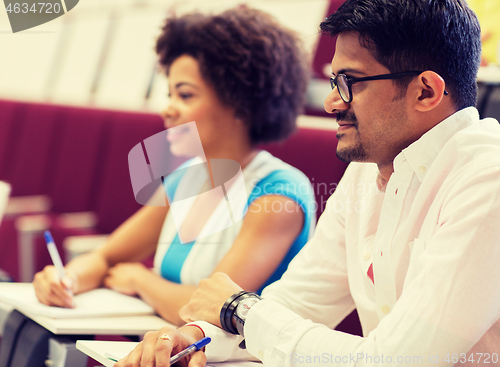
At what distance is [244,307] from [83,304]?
22.0 inches

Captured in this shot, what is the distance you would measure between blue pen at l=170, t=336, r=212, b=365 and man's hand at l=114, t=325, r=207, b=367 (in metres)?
0.01

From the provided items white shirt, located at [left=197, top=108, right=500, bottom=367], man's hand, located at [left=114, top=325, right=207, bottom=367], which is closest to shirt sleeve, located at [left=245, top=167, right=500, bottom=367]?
white shirt, located at [left=197, top=108, right=500, bottom=367]

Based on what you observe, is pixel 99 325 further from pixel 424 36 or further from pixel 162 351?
pixel 424 36

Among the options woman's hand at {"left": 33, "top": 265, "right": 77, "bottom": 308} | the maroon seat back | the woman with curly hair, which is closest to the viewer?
woman's hand at {"left": 33, "top": 265, "right": 77, "bottom": 308}

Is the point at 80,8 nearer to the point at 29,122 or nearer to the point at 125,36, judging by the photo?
the point at 125,36

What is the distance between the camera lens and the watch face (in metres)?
1.00

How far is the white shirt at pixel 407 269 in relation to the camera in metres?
0.75

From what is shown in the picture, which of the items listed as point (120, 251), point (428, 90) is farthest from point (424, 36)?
point (120, 251)

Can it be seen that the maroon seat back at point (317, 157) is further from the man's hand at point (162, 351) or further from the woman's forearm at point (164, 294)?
the man's hand at point (162, 351)

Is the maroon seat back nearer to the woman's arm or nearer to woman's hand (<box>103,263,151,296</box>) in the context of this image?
the woman's arm

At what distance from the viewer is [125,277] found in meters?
1.52

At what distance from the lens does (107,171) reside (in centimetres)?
288

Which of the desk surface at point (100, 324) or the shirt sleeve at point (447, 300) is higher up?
the shirt sleeve at point (447, 300)

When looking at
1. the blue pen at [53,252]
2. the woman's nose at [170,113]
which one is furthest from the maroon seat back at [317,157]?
the blue pen at [53,252]
